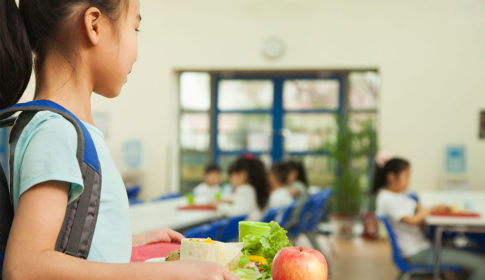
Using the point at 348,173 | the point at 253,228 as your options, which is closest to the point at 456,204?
the point at 348,173

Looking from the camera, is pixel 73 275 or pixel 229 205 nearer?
pixel 73 275

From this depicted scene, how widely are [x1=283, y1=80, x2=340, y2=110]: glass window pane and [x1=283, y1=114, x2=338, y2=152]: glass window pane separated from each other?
0.58 feet

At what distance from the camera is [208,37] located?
32.2 ft

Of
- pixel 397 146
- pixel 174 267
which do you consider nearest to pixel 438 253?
pixel 174 267

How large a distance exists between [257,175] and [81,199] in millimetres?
4978

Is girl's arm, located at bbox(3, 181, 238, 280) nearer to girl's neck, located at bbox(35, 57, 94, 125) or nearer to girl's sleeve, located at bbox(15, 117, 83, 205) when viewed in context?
girl's sleeve, located at bbox(15, 117, 83, 205)

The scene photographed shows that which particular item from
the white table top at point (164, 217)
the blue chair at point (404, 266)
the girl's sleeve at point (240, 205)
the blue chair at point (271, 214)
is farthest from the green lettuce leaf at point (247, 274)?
the girl's sleeve at point (240, 205)

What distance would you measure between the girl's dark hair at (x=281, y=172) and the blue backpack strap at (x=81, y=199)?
613cm

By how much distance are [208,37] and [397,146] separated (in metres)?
3.63

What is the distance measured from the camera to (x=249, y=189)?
5570 mm

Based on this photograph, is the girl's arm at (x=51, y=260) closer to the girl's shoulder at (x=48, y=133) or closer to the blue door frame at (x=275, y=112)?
the girl's shoulder at (x=48, y=133)

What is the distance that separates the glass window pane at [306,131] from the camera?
10.2 m

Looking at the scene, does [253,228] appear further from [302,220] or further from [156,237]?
[302,220]

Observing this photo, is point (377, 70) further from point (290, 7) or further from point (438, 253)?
point (438, 253)
